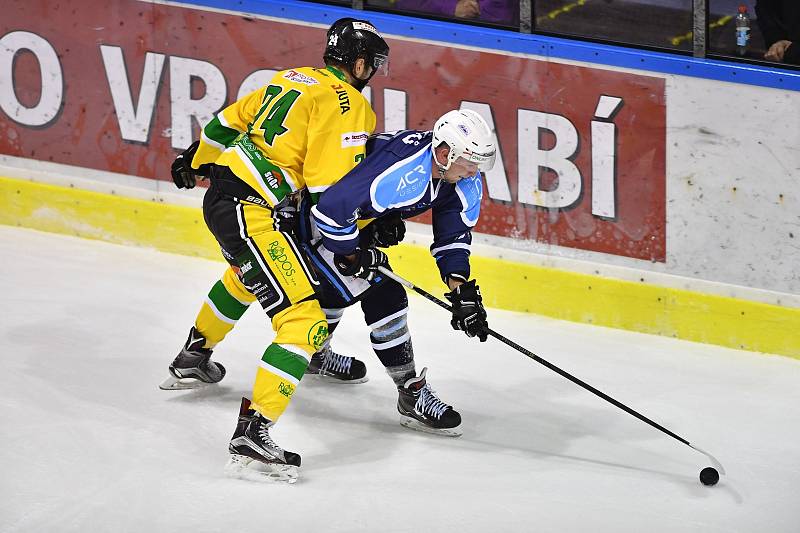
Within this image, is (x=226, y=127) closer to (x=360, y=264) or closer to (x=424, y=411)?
(x=360, y=264)

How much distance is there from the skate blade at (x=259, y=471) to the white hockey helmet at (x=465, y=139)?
1057 millimetres

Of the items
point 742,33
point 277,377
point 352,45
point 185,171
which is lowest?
point 277,377

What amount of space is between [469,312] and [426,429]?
512 mm

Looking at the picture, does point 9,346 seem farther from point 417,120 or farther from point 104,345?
point 417,120

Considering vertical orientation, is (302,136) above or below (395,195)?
above

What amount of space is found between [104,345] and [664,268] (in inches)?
89.4

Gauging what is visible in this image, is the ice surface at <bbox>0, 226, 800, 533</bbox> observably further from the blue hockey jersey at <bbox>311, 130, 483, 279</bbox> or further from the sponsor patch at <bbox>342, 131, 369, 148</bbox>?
the sponsor patch at <bbox>342, 131, 369, 148</bbox>

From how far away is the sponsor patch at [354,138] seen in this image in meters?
4.12

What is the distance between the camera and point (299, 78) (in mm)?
4203

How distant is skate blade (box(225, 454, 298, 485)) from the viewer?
4.01 m

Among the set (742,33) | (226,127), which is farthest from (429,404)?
(742,33)

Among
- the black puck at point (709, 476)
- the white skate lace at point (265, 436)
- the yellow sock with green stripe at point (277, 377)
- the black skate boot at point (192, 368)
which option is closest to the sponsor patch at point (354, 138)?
the yellow sock with green stripe at point (277, 377)

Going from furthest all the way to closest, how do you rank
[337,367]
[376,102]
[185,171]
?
[376,102] < [337,367] < [185,171]

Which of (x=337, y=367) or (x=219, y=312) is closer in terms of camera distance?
(x=219, y=312)
